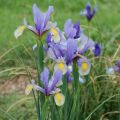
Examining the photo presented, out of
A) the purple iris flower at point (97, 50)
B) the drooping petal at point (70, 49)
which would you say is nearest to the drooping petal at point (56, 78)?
the drooping petal at point (70, 49)

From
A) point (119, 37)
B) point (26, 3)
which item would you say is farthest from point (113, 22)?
point (26, 3)

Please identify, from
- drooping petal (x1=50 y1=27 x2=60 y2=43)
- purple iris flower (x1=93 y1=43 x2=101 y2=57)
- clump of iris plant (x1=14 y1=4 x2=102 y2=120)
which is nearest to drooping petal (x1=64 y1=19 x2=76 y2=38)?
clump of iris plant (x1=14 y1=4 x2=102 y2=120)

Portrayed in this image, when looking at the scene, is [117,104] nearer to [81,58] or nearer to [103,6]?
[81,58]

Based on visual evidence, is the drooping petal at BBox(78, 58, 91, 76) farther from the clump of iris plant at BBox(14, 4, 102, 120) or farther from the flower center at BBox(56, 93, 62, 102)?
the flower center at BBox(56, 93, 62, 102)

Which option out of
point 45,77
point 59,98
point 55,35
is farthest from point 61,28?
point 59,98

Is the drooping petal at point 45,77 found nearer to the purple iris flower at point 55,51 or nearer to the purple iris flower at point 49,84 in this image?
the purple iris flower at point 49,84

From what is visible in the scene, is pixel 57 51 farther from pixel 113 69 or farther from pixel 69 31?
pixel 113 69
